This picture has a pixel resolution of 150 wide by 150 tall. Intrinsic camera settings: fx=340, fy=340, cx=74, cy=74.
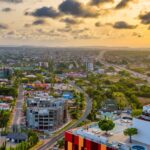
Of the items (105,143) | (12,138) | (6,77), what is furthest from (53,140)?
(6,77)

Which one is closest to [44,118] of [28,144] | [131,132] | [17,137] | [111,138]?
[17,137]

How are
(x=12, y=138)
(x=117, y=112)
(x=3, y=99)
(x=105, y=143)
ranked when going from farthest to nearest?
(x=3, y=99) < (x=117, y=112) < (x=12, y=138) < (x=105, y=143)

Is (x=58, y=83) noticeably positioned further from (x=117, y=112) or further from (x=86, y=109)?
(x=117, y=112)

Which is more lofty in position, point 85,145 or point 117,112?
point 85,145

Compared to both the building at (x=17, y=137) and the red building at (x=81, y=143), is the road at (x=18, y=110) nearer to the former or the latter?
the building at (x=17, y=137)

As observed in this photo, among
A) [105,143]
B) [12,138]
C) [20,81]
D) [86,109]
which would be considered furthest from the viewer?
[20,81]

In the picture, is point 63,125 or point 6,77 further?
point 6,77
